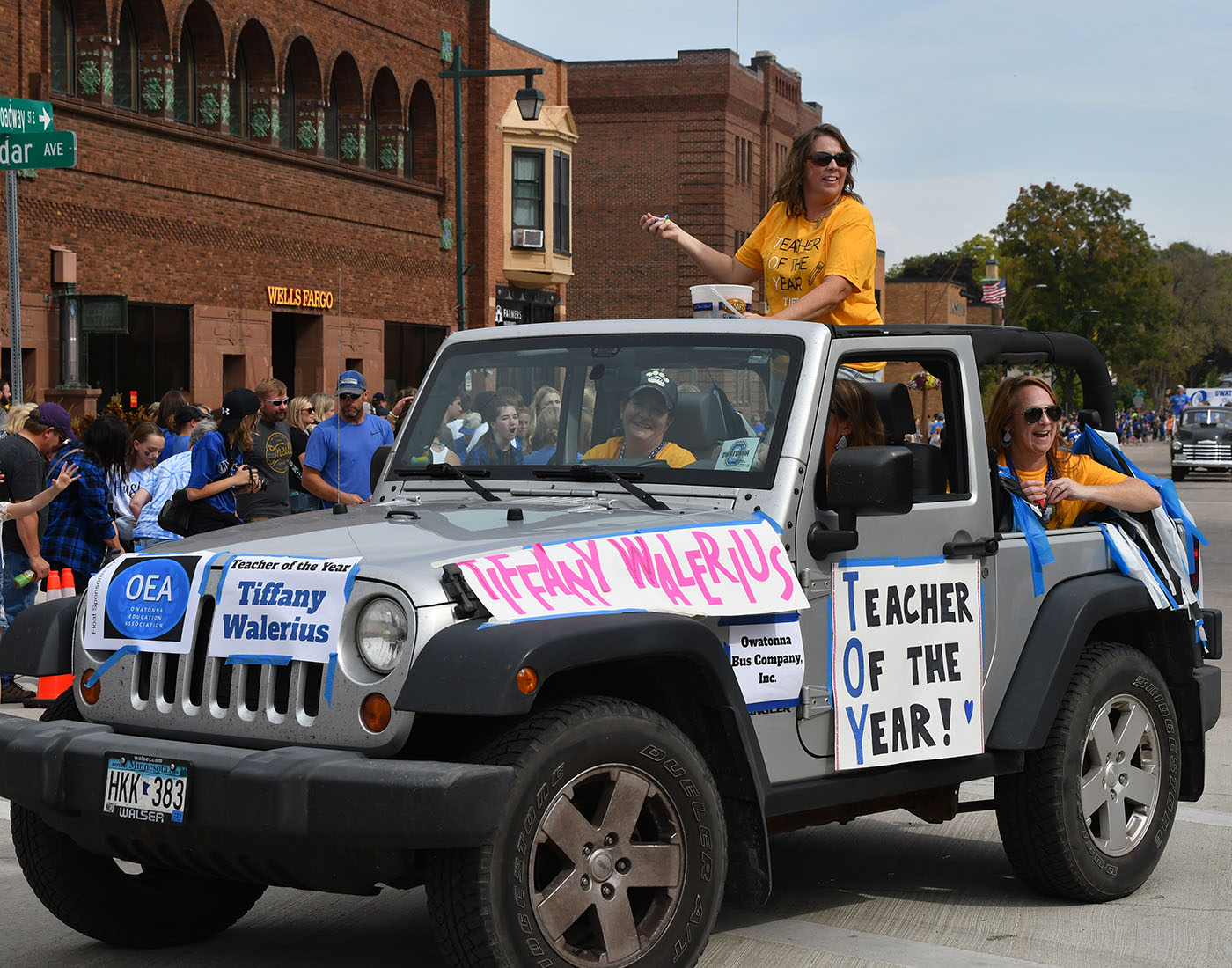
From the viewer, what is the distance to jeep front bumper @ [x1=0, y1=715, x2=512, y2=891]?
13.9 ft

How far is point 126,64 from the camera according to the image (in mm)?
28250

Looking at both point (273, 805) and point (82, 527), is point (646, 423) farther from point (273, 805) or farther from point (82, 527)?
point (82, 527)

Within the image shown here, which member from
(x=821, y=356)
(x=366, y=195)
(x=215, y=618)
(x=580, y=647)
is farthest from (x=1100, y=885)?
(x=366, y=195)

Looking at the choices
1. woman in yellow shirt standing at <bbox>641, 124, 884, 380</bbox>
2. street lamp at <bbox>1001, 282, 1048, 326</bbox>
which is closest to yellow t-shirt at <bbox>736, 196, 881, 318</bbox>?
woman in yellow shirt standing at <bbox>641, 124, 884, 380</bbox>

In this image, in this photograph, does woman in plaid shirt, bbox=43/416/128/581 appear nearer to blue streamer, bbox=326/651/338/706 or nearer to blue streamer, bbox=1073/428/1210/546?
blue streamer, bbox=1073/428/1210/546

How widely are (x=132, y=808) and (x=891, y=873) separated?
10.5 ft

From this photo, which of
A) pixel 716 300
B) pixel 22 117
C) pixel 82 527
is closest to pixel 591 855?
pixel 716 300

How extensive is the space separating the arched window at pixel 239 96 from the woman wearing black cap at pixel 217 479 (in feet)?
68.6

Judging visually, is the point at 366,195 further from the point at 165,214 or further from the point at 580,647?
the point at 580,647

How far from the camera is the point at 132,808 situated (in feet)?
15.1

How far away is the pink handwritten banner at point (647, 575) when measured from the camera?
14.9ft

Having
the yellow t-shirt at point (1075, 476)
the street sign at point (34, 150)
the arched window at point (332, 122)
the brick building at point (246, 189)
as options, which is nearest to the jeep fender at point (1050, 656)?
the yellow t-shirt at point (1075, 476)

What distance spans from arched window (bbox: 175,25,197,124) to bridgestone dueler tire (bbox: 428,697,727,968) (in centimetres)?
2681

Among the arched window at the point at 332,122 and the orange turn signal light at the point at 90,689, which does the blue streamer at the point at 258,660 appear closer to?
the orange turn signal light at the point at 90,689
